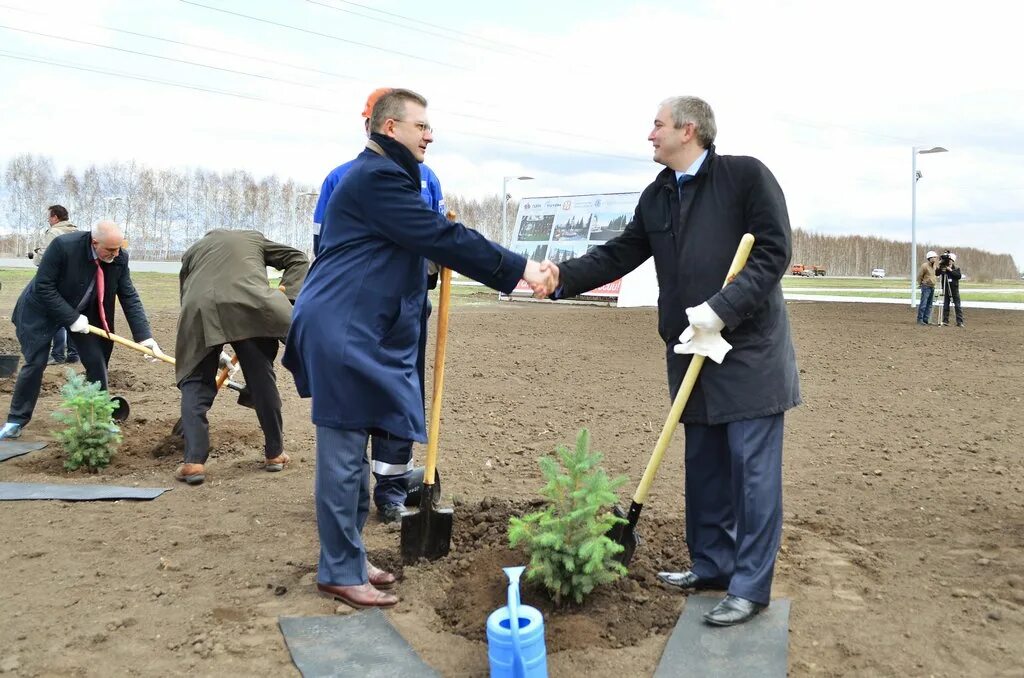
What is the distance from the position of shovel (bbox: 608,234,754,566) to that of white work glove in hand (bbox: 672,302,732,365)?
53mm

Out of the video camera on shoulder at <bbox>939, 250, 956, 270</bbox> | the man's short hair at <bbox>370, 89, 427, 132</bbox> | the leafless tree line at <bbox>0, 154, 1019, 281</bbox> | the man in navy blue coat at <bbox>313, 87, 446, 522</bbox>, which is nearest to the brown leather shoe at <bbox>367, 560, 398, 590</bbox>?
the man in navy blue coat at <bbox>313, 87, 446, 522</bbox>

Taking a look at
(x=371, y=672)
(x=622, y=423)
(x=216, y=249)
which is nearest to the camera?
(x=371, y=672)

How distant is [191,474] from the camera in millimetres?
5742

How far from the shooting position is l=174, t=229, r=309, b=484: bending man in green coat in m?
5.74

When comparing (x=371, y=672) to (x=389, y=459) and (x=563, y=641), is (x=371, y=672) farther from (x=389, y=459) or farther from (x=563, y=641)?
(x=389, y=459)

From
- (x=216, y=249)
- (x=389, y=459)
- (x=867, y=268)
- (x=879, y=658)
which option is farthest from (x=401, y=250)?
(x=867, y=268)

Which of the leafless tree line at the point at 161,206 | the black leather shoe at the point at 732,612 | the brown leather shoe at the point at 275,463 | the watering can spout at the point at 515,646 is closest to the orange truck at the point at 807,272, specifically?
the leafless tree line at the point at 161,206

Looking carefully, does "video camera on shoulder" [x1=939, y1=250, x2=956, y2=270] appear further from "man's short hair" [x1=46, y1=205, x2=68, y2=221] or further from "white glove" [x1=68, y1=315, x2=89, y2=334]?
"white glove" [x1=68, y1=315, x2=89, y2=334]

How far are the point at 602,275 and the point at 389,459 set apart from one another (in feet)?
4.95

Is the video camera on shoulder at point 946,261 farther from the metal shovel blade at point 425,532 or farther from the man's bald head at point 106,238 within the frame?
the metal shovel blade at point 425,532

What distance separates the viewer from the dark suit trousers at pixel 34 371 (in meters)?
6.99

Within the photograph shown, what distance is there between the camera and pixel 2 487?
18.3 ft

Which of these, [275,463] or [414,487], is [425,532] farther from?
[275,463]

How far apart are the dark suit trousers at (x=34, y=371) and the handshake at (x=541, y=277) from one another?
14.9 feet
